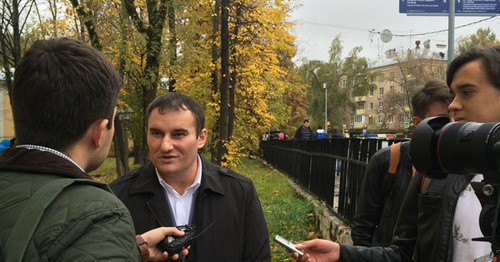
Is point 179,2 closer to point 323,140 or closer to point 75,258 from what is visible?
point 323,140

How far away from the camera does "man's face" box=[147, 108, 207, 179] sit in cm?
251

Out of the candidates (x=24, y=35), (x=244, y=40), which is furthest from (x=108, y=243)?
(x=24, y=35)

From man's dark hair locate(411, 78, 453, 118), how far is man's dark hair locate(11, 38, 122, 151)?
2.44m

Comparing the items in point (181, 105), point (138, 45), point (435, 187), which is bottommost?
point (435, 187)

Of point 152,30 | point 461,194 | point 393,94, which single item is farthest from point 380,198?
point 393,94

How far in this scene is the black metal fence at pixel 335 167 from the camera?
514 cm

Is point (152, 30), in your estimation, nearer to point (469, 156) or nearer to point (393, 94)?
point (469, 156)

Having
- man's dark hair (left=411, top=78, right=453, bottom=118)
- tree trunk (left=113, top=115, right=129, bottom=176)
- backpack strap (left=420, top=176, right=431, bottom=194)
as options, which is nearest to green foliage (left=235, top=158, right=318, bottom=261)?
man's dark hair (left=411, top=78, right=453, bottom=118)

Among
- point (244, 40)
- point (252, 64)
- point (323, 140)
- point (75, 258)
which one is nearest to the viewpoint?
point (75, 258)

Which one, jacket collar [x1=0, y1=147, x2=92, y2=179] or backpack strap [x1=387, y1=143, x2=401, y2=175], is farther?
backpack strap [x1=387, y1=143, x2=401, y2=175]

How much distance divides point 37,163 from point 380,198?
8.00 ft

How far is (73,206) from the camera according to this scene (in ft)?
3.55

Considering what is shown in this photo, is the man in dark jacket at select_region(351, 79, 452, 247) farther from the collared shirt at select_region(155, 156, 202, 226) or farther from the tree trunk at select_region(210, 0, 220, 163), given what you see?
the tree trunk at select_region(210, 0, 220, 163)

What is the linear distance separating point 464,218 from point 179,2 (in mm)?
10346
